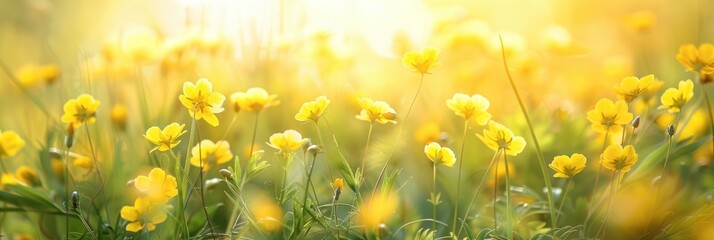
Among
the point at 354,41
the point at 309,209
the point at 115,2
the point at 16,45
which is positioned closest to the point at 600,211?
the point at 309,209

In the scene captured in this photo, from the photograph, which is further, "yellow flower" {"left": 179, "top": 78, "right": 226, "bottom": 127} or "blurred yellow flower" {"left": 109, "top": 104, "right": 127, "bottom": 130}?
"blurred yellow flower" {"left": 109, "top": 104, "right": 127, "bottom": 130}

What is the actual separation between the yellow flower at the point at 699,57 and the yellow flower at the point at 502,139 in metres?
0.25

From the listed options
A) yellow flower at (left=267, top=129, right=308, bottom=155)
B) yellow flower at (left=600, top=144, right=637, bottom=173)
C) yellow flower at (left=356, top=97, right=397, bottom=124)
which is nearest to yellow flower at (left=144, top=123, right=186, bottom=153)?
yellow flower at (left=267, top=129, right=308, bottom=155)

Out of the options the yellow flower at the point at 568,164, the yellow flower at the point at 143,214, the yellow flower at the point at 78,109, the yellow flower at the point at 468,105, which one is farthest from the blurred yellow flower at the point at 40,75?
the yellow flower at the point at 568,164

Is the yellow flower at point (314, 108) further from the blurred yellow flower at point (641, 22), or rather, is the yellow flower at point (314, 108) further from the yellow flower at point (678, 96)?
the blurred yellow flower at point (641, 22)

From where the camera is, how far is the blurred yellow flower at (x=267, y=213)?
0.89 m

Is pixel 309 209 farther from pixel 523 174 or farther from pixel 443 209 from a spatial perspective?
pixel 523 174

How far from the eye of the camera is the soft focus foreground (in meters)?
0.88

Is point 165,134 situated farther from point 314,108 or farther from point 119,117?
point 119,117

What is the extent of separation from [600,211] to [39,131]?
3.85 feet

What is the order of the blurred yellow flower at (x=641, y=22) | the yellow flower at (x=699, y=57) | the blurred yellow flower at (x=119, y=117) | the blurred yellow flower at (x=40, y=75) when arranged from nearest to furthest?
the yellow flower at (x=699, y=57) < the blurred yellow flower at (x=119, y=117) < the blurred yellow flower at (x=40, y=75) < the blurred yellow flower at (x=641, y=22)

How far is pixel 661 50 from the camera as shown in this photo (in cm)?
206

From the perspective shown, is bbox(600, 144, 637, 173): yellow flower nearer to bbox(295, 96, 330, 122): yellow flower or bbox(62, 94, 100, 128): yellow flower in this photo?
bbox(295, 96, 330, 122): yellow flower

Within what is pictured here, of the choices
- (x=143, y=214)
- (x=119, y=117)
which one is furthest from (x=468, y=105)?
(x=119, y=117)
